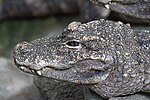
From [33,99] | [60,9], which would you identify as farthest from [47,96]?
[60,9]

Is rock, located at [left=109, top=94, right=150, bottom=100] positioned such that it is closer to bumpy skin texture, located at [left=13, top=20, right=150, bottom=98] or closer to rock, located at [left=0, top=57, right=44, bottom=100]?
bumpy skin texture, located at [left=13, top=20, right=150, bottom=98]

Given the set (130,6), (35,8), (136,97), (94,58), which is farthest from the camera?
(35,8)

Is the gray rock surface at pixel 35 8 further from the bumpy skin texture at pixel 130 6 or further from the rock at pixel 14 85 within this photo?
the bumpy skin texture at pixel 130 6

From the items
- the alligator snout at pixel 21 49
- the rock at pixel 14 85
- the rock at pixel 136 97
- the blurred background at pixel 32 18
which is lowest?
the rock at pixel 136 97

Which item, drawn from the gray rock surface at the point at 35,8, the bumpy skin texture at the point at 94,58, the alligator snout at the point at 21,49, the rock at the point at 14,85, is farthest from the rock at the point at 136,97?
the gray rock surface at the point at 35,8

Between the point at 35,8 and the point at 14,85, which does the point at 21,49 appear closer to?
the point at 14,85

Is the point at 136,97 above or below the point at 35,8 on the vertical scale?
below

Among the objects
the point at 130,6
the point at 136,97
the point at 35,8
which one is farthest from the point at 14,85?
the point at 35,8
